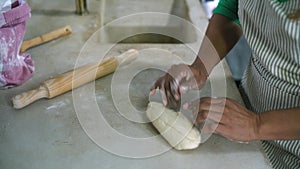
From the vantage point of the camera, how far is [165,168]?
0.60 metres

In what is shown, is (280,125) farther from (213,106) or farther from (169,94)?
(169,94)

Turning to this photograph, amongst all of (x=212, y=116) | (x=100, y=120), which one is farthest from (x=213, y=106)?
(x=100, y=120)

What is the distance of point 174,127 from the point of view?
64 centimetres

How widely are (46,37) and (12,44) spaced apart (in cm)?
19

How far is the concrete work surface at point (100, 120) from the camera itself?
606 millimetres

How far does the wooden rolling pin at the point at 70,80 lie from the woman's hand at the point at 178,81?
12cm

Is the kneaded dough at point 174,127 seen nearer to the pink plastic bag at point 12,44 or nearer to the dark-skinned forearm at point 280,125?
the dark-skinned forearm at point 280,125

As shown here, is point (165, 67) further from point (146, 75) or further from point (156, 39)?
point (156, 39)

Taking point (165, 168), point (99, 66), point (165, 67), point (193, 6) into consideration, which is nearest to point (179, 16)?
point (193, 6)

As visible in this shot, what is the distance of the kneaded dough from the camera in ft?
2.04

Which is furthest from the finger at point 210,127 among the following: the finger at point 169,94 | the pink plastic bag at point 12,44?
the pink plastic bag at point 12,44

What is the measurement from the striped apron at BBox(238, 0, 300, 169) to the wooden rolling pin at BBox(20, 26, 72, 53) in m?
0.49

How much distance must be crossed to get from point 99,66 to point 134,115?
158 mm

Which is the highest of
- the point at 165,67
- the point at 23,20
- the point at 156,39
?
the point at 23,20
